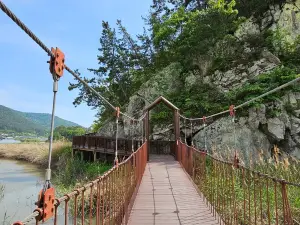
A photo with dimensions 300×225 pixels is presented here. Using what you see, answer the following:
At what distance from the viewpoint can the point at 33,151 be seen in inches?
851

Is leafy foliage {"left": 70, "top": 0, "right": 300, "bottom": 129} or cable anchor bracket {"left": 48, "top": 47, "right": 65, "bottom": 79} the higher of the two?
leafy foliage {"left": 70, "top": 0, "right": 300, "bottom": 129}

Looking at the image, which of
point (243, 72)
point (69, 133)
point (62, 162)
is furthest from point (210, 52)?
point (69, 133)

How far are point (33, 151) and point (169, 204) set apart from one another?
19714 mm

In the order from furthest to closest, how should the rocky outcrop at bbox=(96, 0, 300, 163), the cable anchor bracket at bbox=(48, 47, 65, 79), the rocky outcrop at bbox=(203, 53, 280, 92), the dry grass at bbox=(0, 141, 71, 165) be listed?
the dry grass at bbox=(0, 141, 71, 165) → the rocky outcrop at bbox=(203, 53, 280, 92) → the rocky outcrop at bbox=(96, 0, 300, 163) → the cable anchor bracket at bbox=(48, 47, 65, 79)

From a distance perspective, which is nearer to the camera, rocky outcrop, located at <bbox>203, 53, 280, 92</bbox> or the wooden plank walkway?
the wooden plank walkway

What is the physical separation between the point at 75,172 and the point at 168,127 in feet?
17.7

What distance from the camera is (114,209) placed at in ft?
10.8

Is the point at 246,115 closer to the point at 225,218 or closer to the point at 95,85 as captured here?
the point at 225,218

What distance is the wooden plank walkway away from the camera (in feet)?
12.4

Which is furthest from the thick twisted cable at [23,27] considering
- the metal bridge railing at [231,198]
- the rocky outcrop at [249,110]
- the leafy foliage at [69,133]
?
the leafy foliage at [69,133]

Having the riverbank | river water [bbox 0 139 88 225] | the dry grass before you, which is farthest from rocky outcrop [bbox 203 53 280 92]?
the dry grass

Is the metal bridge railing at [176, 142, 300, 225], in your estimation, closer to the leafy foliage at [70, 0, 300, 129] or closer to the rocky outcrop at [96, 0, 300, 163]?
the rocky outcrop at [96, 0, 300, 163]

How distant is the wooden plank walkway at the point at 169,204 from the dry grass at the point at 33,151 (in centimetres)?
1379

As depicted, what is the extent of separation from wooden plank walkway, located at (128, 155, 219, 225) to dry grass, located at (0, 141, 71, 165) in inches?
543
